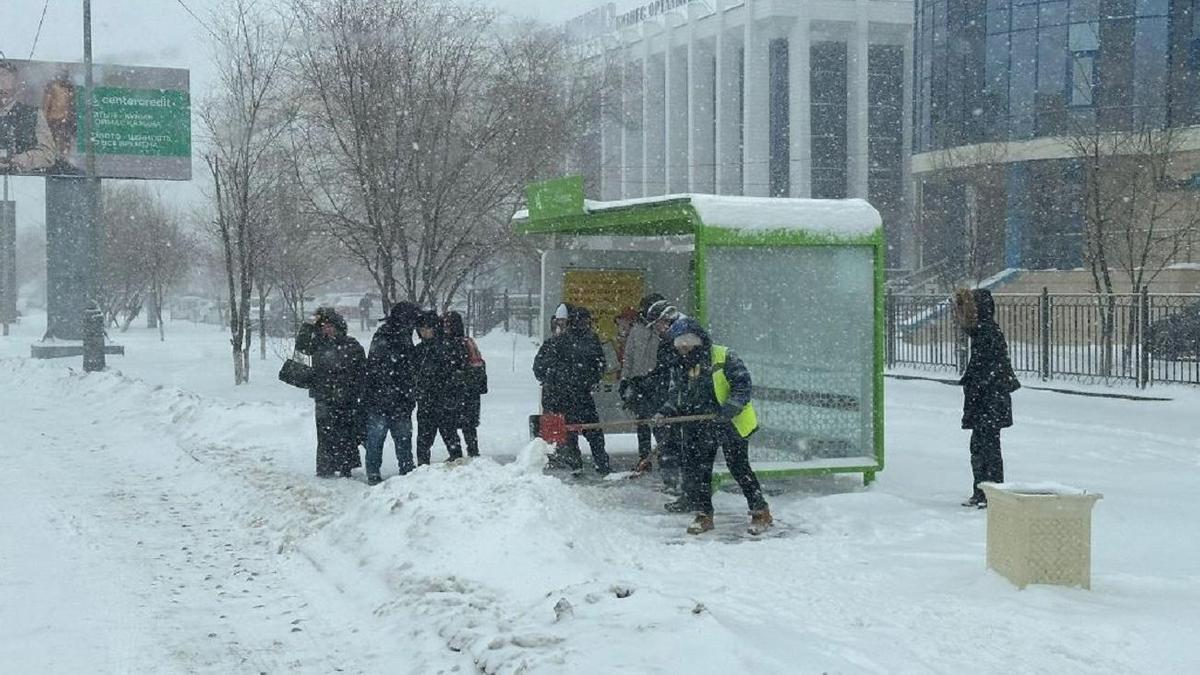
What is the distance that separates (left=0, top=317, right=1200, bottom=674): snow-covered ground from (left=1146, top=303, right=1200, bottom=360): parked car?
544cm

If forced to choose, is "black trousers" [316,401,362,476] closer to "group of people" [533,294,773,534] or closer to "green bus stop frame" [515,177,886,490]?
"group of people" [533,294,773,534]

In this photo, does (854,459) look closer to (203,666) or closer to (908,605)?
(908,605)

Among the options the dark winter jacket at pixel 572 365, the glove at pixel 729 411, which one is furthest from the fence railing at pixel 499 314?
the glove at pixel 729 411

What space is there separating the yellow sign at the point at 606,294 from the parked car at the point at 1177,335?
9093mm

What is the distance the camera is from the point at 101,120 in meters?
29.2

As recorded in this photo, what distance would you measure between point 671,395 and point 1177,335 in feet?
38.7

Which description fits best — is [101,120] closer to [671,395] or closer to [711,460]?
[671,395]

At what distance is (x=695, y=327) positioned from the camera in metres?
8.54

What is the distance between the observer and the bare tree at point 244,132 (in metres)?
18.0

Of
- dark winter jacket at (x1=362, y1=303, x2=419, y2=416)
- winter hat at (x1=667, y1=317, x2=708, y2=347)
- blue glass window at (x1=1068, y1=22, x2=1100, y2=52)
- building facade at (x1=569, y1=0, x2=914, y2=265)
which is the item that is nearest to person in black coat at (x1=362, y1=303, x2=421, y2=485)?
dark winter jacket at (x1=362, y1=303, x2=419, y2=416)

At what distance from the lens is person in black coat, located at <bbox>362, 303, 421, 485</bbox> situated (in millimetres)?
10586

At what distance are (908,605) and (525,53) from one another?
19.1 m

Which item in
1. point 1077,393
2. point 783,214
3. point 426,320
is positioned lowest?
point 1077,393

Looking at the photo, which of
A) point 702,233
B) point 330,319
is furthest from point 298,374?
point 702,233
